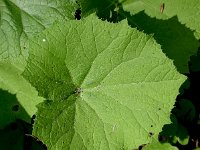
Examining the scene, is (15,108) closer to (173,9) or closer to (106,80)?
(106,80)

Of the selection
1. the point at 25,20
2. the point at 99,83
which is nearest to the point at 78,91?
the point at 99,83

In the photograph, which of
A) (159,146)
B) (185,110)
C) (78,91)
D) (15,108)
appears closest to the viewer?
(78,91)

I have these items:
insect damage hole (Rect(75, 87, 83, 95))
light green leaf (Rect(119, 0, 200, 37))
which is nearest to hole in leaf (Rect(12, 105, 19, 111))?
insect damage hole (Rect(75, 87, 83, 95))

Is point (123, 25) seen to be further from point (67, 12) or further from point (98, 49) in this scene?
point (67, 12)

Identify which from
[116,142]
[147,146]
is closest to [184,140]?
[147,146]

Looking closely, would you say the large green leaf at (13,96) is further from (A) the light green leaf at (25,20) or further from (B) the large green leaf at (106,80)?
(B) the large green leaf at (106,80)

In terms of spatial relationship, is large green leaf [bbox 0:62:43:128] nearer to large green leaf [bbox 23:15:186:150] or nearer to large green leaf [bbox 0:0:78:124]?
large green leaf [bbox 0:0:78:124]
